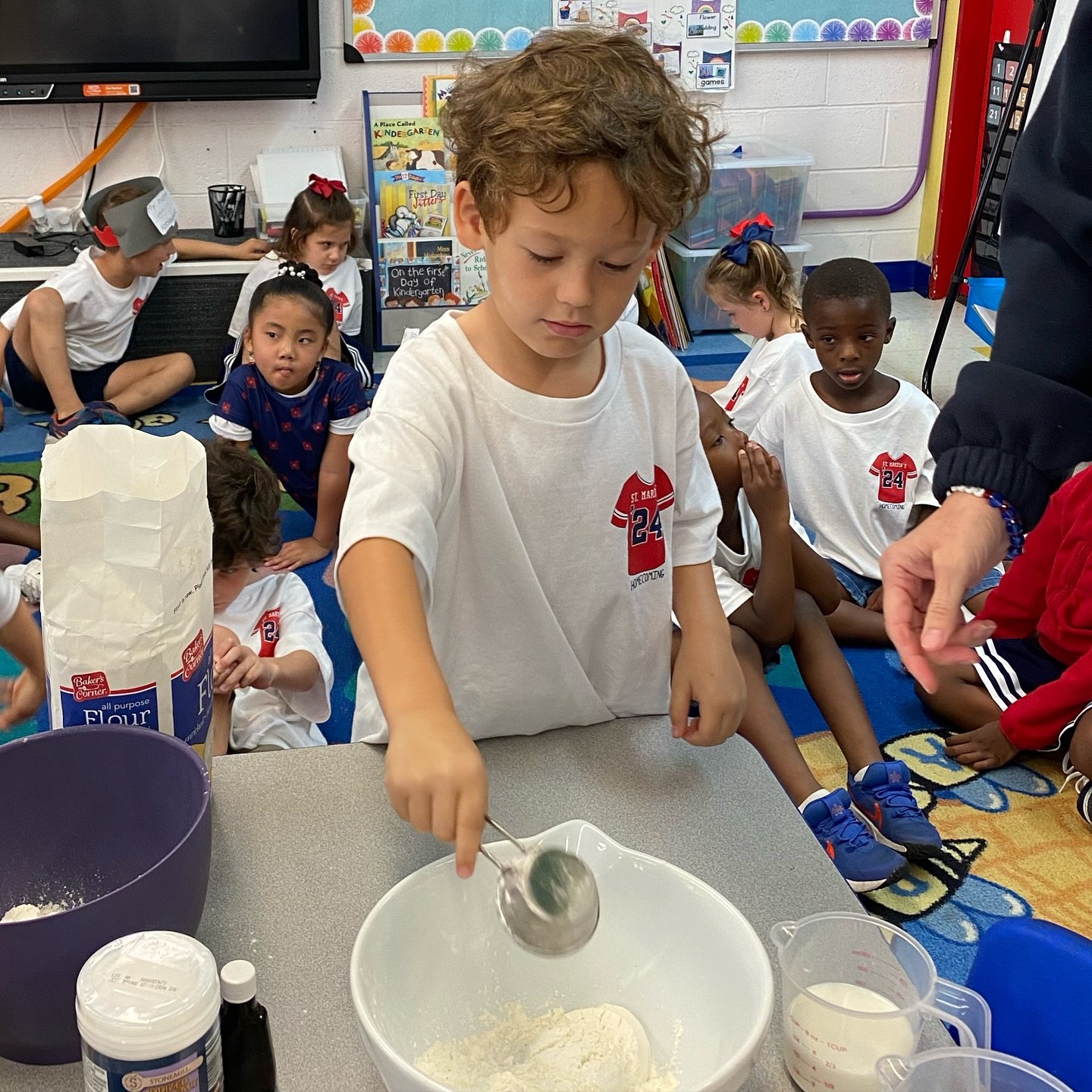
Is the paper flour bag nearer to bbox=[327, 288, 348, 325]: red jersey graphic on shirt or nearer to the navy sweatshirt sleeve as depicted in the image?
the navy sweatshirt sleeve

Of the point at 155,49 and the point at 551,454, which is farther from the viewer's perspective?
the point at 155,49

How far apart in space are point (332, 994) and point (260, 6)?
348cm

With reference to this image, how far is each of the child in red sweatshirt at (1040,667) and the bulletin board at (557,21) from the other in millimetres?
2662

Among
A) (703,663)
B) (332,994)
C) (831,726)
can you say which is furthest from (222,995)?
(831,726)

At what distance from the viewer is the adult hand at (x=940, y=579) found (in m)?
0.78

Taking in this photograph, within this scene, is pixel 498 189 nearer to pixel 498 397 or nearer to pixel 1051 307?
pixel 498 397

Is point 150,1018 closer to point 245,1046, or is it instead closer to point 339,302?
point 245,1046

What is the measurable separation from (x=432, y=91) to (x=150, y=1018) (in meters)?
3.69

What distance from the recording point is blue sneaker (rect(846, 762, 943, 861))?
1.61 metres

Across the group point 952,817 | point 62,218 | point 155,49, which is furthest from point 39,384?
point 952,817

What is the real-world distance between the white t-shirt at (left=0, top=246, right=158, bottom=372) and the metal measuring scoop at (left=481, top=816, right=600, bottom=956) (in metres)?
2.99

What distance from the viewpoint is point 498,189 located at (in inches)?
36.3

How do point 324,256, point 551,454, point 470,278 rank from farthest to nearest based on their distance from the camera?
point 470,278 → point 324,256 → point 551,454

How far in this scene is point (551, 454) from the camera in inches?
40.1
